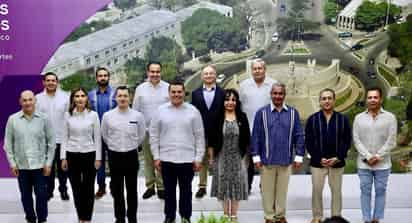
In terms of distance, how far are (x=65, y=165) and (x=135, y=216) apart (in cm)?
76

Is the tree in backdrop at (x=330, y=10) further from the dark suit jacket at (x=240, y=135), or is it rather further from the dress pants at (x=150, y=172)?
the dress pants at (x=150, y=172)

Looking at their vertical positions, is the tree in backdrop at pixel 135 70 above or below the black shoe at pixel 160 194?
above

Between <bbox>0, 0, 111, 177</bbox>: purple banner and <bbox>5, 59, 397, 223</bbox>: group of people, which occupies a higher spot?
<bbox>0, 0, 111, 177</bbox>: purple banner

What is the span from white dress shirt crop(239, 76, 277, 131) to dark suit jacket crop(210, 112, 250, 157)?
16.8 inches

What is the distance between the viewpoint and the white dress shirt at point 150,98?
500 cm

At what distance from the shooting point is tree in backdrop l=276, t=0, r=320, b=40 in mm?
6281

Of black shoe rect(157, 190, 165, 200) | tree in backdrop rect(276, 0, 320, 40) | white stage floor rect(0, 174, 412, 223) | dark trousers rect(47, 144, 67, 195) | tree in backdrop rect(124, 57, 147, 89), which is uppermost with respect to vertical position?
tree in backdrop rect(276, 0, 320, 40)

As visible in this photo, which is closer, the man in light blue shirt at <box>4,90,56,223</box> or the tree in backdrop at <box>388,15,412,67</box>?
the man in light blue shirt at <box>4,90,56,223</box>

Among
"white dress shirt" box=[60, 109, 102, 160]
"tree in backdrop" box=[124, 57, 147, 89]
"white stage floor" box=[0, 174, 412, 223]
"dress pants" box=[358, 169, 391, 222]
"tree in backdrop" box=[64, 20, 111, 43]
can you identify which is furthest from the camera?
"tree in backdrop" box=[124, 57, 147, 89]

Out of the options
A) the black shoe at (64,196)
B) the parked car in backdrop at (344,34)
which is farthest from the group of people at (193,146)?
the parked car in backdrop at (344,34)

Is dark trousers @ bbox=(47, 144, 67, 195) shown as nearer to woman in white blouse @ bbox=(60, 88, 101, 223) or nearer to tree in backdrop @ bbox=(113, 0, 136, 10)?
woman in white blouse @ bbox=(60, 88, 101, 223)

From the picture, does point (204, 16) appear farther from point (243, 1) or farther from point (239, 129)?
point (239, 129)

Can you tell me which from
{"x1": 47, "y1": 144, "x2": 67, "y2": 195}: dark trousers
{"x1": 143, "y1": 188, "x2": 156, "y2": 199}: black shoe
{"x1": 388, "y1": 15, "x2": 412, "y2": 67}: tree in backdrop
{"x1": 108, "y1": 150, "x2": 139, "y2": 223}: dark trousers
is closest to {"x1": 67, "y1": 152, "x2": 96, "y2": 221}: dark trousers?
{"x1": 108, "y1": 150, "x2": 139, "y2": 223}: dark trousers

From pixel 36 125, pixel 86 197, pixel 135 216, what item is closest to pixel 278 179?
pixel 135 216
